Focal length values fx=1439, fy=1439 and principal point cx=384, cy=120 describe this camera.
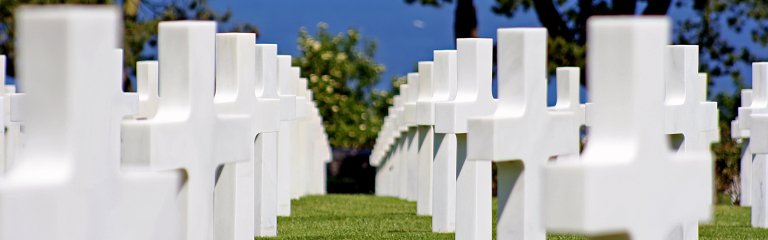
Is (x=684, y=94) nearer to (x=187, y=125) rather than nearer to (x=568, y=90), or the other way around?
(x=568, y=90)

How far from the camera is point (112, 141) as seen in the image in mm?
3447

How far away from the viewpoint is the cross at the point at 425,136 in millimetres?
9445

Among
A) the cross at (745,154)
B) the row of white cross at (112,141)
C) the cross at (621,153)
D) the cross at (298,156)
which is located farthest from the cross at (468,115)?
the cross at (298,156)

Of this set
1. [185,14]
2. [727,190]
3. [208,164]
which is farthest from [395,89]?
[208,164]

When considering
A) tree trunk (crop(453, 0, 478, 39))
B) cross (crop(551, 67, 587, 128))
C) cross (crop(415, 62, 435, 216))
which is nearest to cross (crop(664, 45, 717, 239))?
cross (crop(551, 67, 587, 128))

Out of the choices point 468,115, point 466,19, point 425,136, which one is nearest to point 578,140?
point 468,115

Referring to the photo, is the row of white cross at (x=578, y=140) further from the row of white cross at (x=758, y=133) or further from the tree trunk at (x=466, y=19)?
the tree trunk at (x=466, y=19)

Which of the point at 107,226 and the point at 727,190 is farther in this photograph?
the point at 727,190

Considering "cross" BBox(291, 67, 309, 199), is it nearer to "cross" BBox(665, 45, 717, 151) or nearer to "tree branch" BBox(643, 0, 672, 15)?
"cross" BBox(665, 45, 717, 151)

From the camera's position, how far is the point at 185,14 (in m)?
26.0

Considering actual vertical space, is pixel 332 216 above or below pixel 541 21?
below

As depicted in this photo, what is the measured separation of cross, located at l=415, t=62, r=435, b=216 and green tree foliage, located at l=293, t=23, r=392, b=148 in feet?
61.4

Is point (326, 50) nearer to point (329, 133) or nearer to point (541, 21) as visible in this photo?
point (329, 133)

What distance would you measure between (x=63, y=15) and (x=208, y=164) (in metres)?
1.25
